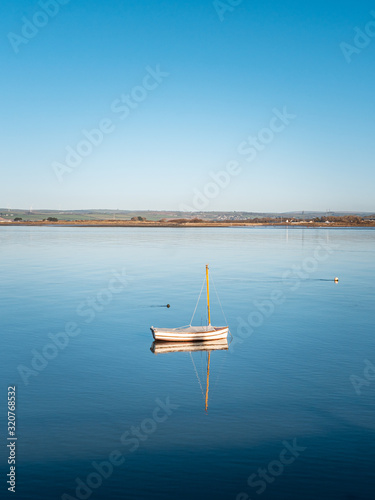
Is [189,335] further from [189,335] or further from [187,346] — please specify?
[187,346]

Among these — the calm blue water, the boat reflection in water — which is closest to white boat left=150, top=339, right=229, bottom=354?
the boat reflection in water

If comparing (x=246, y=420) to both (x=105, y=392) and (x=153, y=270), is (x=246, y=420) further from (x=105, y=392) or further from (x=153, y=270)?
(x=153, y=270)

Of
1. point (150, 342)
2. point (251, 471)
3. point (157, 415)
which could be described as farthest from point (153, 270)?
point (251, 471)

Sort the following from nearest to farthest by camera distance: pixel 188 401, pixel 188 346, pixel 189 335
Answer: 1. pixel 188 401
2. pixel 188 346
3. pixel 189 335

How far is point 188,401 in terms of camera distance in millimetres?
22984

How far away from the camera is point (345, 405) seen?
22453 mm

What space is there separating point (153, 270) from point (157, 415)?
5566cm

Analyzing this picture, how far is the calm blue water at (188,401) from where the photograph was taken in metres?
16.5

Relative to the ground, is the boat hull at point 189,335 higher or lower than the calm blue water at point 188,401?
higher

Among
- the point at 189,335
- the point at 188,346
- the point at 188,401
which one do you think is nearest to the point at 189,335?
the point at 189,335

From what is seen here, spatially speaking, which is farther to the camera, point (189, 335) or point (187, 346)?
point (189, 335)

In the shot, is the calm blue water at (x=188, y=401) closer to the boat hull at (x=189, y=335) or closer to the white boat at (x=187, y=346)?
the white boat at (x=187, y=346)

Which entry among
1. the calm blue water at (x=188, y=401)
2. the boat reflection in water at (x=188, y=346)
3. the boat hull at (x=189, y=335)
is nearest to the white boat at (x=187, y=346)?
the boat reflection in water at (x=188, y=346)

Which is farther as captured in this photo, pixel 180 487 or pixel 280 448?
pixel 280 448
